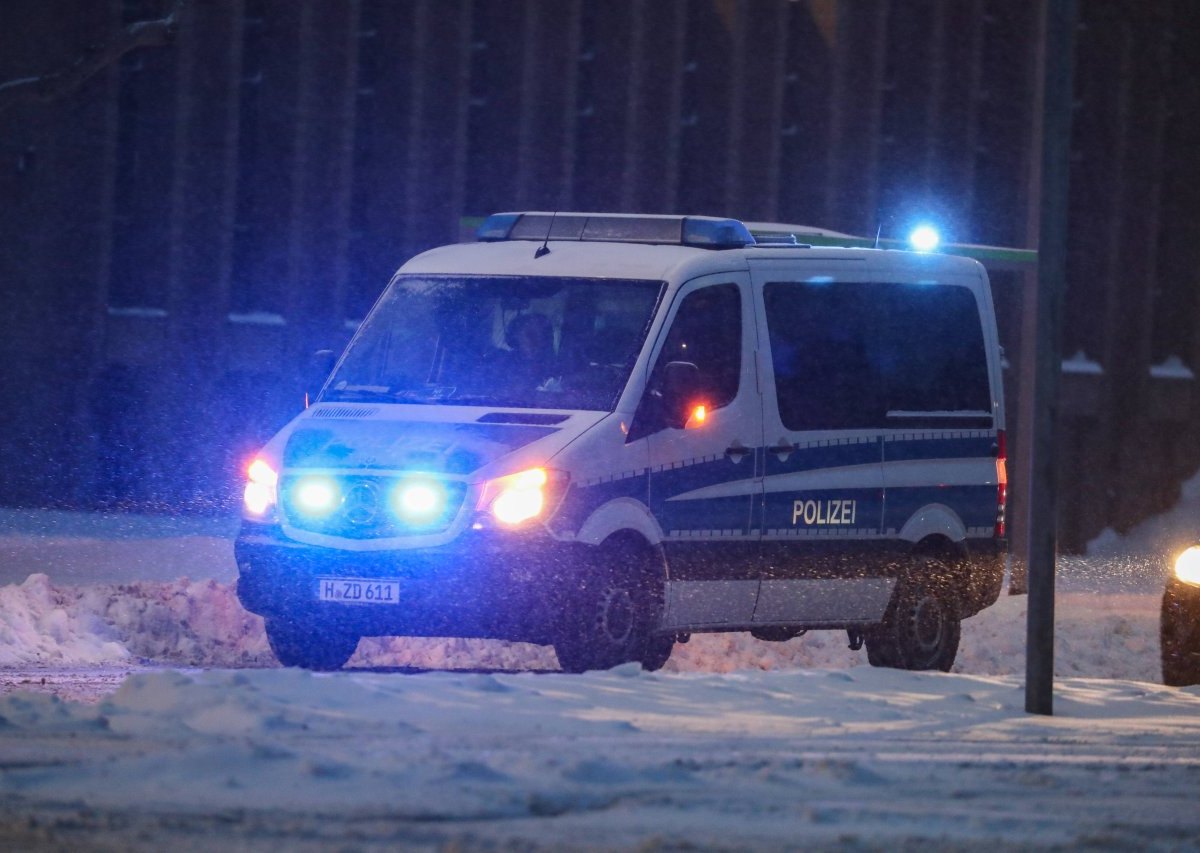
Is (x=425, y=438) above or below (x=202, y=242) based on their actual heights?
below

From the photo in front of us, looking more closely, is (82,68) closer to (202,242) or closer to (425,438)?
(202,242)

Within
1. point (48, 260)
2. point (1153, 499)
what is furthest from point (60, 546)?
point (1153, 499)

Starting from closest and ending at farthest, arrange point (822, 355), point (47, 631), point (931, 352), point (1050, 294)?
point (1050, 294) → point (822, 355) → point (931, 352) → point (47, 631)

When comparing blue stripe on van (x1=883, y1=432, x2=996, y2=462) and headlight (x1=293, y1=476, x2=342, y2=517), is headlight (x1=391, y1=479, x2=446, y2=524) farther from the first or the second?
blue stripe on van (x1=883, y1=432, x2=996, y2=462)

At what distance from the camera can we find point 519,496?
406 inches

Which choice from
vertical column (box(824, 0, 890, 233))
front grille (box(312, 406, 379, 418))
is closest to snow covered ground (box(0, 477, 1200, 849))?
front grille (box(312, 406, 379, 418))

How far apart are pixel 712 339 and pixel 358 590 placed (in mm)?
2261

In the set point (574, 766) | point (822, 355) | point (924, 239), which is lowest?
point (574, 766)

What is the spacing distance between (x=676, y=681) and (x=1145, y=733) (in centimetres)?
204

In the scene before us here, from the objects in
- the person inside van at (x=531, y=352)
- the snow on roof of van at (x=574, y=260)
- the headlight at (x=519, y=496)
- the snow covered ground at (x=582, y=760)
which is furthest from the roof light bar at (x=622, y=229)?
the snow covered ground at (x=582, y=760)

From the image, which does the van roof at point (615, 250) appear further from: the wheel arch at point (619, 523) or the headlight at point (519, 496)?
the headlight at point (519, 496)

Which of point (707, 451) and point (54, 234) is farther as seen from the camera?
point (54, 234)

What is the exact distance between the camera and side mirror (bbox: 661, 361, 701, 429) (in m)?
10.8

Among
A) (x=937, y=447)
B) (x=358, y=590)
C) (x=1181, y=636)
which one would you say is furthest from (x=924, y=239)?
(x=358, y=590)
